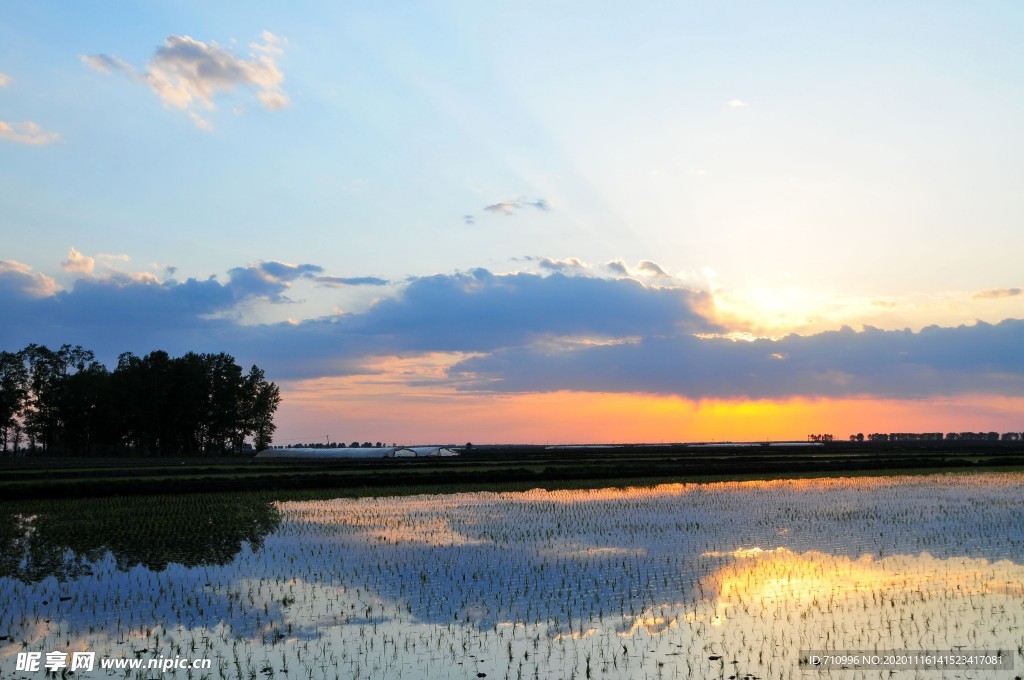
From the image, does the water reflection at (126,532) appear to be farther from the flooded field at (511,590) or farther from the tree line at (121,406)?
the tree line at (121,406)

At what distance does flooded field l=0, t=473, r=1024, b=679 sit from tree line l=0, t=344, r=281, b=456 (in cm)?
7357

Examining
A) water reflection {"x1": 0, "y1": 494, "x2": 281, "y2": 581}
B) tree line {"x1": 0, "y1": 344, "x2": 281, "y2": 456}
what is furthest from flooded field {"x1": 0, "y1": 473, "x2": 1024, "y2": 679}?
tree line {"x1": 0, "y1": 344, "x2": 281, "y2": 456}

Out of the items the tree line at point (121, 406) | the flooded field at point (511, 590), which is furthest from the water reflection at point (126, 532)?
the tree line at point (121, 406)

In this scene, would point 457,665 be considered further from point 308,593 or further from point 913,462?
point 913,462

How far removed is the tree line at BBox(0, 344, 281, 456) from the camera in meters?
94.0

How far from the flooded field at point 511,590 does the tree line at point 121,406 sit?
241ft

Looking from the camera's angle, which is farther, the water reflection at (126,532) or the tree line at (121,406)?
the tree line at (121,406)

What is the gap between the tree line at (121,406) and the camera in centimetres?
9400

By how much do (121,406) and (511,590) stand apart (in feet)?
307

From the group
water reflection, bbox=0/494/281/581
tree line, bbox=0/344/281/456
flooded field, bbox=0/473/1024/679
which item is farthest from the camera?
tree line, bbox=0/344/281/456

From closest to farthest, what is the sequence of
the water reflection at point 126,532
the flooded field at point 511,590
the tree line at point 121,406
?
the flooded field at point 511,590 → the water reflection at point 126,532 → the tree line at point 121,406

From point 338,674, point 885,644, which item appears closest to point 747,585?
point 885,644

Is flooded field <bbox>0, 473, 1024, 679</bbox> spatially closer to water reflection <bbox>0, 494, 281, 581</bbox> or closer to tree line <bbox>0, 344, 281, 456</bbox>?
water reflection <bbox>0, 494, 281, 581</bbox>

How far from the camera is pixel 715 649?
11.2 meters
